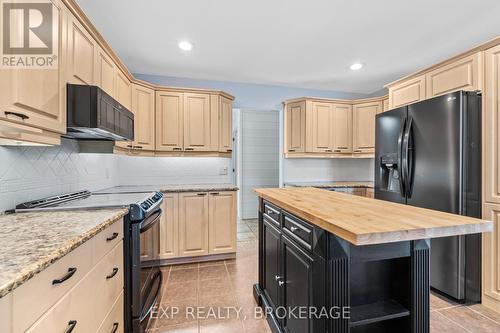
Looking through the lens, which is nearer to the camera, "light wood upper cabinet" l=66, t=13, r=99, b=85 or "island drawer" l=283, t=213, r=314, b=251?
"island drawer" l=283, t=213, r=314, b=251

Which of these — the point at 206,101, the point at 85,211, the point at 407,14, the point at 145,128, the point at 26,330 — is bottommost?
the point at 26,330

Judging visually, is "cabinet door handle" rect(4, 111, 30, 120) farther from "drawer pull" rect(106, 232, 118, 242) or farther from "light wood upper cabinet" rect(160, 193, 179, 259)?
"light wood upper cabinet" rect(160, 193, 179, 259)

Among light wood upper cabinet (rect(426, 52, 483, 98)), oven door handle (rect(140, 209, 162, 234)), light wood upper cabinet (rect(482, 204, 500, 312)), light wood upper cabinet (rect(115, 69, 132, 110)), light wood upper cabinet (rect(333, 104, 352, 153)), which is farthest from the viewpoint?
light wood upper cabinet (rect(333, 104, 352, 153))

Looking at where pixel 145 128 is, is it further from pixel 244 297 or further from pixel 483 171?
pixel 483 171

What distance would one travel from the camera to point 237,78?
3.74m

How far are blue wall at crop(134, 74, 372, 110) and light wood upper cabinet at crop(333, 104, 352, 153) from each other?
0.58 meters

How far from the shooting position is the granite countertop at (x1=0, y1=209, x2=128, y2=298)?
0.71 meters

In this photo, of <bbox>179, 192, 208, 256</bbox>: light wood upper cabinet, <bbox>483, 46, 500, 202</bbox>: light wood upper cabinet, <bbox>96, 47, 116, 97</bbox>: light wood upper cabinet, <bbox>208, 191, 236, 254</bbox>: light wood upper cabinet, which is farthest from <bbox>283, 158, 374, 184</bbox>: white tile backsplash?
<bbox>96, 47, 116, 97</bbox>: light wood upper cabinet

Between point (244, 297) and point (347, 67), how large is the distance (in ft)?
10.6

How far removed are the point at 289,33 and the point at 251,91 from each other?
1560 millimetres

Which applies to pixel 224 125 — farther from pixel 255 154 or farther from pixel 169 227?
pixel 255 154

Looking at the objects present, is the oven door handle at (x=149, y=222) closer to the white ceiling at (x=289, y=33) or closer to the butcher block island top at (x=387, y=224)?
the butcher block island top at (x=387, y=224)

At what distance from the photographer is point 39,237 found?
3.33 ft

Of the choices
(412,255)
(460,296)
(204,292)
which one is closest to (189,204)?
(204,292)
